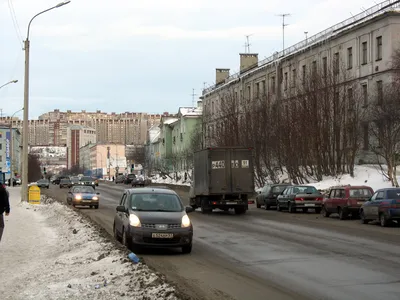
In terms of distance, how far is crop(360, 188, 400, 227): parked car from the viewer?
21234 mm

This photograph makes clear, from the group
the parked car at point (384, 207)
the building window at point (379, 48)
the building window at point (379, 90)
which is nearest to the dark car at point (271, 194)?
the building window at point (379, 90)

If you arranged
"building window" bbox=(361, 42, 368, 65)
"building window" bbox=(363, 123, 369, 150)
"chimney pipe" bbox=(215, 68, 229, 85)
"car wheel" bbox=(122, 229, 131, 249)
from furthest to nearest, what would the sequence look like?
"chimney pipe" bbox=(215, 68, 229, 85) → "building window" bbox=(361, 42, 368, 65) → "building window" bbox=(363, 123, 369, 150) → "car wheel" bbox=(122, 229, 131, 249)

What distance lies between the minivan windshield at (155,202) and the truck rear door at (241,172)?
50.1 ft

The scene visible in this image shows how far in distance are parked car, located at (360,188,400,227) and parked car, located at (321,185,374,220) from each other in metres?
2.48

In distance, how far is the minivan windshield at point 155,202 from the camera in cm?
1495

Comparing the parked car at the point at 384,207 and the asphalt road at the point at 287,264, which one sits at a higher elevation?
the parked car at the point at 384,207

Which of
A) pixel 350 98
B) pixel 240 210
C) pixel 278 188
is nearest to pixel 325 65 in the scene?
pixel 350 98

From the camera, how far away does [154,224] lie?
545 inches

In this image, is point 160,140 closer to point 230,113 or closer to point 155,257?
point 230,113

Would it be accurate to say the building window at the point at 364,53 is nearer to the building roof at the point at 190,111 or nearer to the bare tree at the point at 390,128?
the bare tree at the point at 390,128

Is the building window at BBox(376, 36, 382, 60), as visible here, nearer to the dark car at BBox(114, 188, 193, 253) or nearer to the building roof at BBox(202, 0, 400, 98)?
the building roof at BBox(202, 0, 400, 98)

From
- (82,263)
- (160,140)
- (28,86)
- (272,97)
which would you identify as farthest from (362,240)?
(160,140)

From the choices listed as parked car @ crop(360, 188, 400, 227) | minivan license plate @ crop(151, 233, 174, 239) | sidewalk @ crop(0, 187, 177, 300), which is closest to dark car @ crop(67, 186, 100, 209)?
sidewalk @ crop(0, 187, 177, 300)

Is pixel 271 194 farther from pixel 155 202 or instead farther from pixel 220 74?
pixel 220 74
